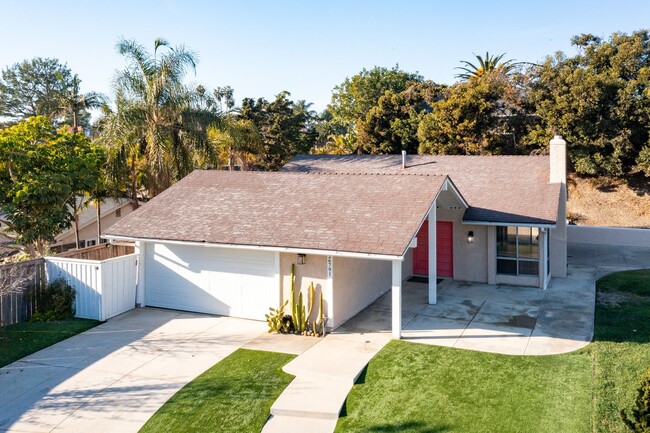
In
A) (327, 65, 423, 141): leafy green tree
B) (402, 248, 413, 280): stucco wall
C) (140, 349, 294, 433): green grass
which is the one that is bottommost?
(140, 349, 294, 433): green grass

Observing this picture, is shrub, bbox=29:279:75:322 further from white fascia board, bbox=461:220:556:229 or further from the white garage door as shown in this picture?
white fascia board, bbox=461:220:556:229

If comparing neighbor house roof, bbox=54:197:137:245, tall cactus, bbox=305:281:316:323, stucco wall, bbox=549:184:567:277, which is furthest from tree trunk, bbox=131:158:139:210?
stucco wall, bbox=549:184:567:277

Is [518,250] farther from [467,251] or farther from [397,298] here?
[397,298]

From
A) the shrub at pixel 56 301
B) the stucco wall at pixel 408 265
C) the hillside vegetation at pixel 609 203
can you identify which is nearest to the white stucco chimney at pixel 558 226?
the stucco wall at pixel 408 265

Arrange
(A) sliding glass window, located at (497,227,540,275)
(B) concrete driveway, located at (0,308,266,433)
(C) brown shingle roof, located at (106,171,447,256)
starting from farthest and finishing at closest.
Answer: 1. (A) sliding glass window, located at (497,227,540,275)
2. (C) brown shingle roof, located at (106,171,447,256)
3. (B) concrete driveway, located at (0,308,266,433)

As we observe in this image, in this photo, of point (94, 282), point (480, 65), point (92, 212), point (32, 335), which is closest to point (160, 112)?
point (92, 212)

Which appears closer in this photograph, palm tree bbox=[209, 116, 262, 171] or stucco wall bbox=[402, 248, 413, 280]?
stucco wall bbox=[402, 248, 413, 280]

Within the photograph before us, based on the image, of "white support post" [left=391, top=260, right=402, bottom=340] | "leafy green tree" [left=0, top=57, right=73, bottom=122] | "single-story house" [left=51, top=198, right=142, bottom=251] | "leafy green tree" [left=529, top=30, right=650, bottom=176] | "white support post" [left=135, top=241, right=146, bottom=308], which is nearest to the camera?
"white support post" [left=391, top=260, right=402, bottom=340]
